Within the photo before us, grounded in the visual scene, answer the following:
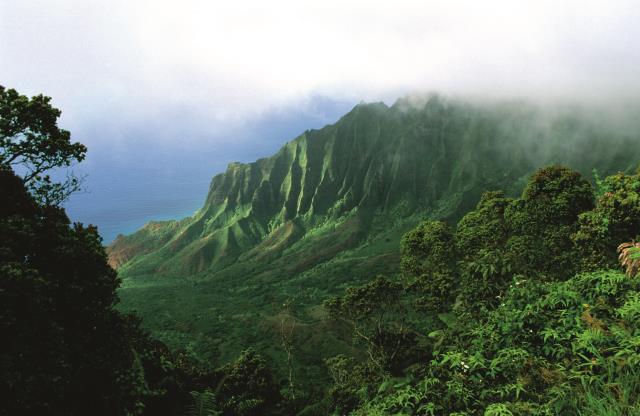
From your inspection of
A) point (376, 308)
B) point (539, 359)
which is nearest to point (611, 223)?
point (539, 359)

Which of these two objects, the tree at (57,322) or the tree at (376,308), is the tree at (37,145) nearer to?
the tree at (57,322)

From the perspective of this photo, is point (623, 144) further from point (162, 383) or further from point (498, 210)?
point (162, 383)

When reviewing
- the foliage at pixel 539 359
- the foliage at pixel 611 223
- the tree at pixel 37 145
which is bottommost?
the foliage at pixel 611 223

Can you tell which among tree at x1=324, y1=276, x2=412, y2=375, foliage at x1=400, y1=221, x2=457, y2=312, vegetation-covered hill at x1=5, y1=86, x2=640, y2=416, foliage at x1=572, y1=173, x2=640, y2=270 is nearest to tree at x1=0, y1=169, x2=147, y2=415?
vegetation-covered hill at x1=5, y1=86, x2=640, y2=416

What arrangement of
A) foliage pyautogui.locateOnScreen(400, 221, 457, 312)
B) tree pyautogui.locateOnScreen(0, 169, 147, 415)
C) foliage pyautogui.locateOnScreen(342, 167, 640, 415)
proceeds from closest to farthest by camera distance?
foliage pyautogui.locateOnScreen(342, 167, 640, 415)
tree pyautogui.locateOnScreen(0, 169, 147, 415)
foliage pyautogui.locateOnScreen(400, 221, 457, 312)

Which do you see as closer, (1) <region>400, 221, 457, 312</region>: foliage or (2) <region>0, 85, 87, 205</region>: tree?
(2) <region>0, 85, 87, 205</region>: tree

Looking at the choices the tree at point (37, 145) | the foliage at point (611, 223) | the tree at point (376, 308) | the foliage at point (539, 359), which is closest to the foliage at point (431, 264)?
the tree at point (376, 308)

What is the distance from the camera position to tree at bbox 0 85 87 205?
1335 cm

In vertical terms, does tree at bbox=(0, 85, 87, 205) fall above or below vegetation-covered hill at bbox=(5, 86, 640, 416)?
above

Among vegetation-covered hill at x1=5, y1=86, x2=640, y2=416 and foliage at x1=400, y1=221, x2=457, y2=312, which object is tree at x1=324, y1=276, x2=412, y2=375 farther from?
foliage at x1=400, y1=221, x2=457, y2=312

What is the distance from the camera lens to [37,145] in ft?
46.6

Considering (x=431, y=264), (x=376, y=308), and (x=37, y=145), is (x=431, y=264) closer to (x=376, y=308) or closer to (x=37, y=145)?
(x=376, y=308)

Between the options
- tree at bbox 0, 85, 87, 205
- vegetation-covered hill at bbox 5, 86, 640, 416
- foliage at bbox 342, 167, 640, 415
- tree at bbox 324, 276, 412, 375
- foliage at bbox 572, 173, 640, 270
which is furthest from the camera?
tree at bbox 324, 276, 412, 375

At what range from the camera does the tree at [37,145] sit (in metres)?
13.4
